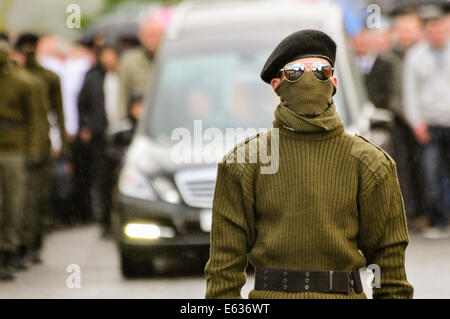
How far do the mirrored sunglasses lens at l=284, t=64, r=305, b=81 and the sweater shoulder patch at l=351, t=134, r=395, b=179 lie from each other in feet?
1.00

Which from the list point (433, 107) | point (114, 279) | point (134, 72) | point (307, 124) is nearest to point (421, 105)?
point (433, 107)

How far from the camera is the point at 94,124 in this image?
639 inches

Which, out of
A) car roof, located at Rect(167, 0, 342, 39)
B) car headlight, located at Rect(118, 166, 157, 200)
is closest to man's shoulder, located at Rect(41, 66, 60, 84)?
car roof, located at Rect(167, 0, 342, 39)

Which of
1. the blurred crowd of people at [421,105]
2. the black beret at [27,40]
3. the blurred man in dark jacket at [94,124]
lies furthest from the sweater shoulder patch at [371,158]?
the blurred man in dark jacket at [94,124]

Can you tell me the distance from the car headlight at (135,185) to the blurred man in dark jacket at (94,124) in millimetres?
4487

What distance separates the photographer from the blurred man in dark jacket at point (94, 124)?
16156mm

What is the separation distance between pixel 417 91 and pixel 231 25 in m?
2.75

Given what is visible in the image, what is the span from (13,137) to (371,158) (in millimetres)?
7724

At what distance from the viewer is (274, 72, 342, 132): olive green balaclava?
14.2 feet

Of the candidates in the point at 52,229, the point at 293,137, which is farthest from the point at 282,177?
the point at 52,229
